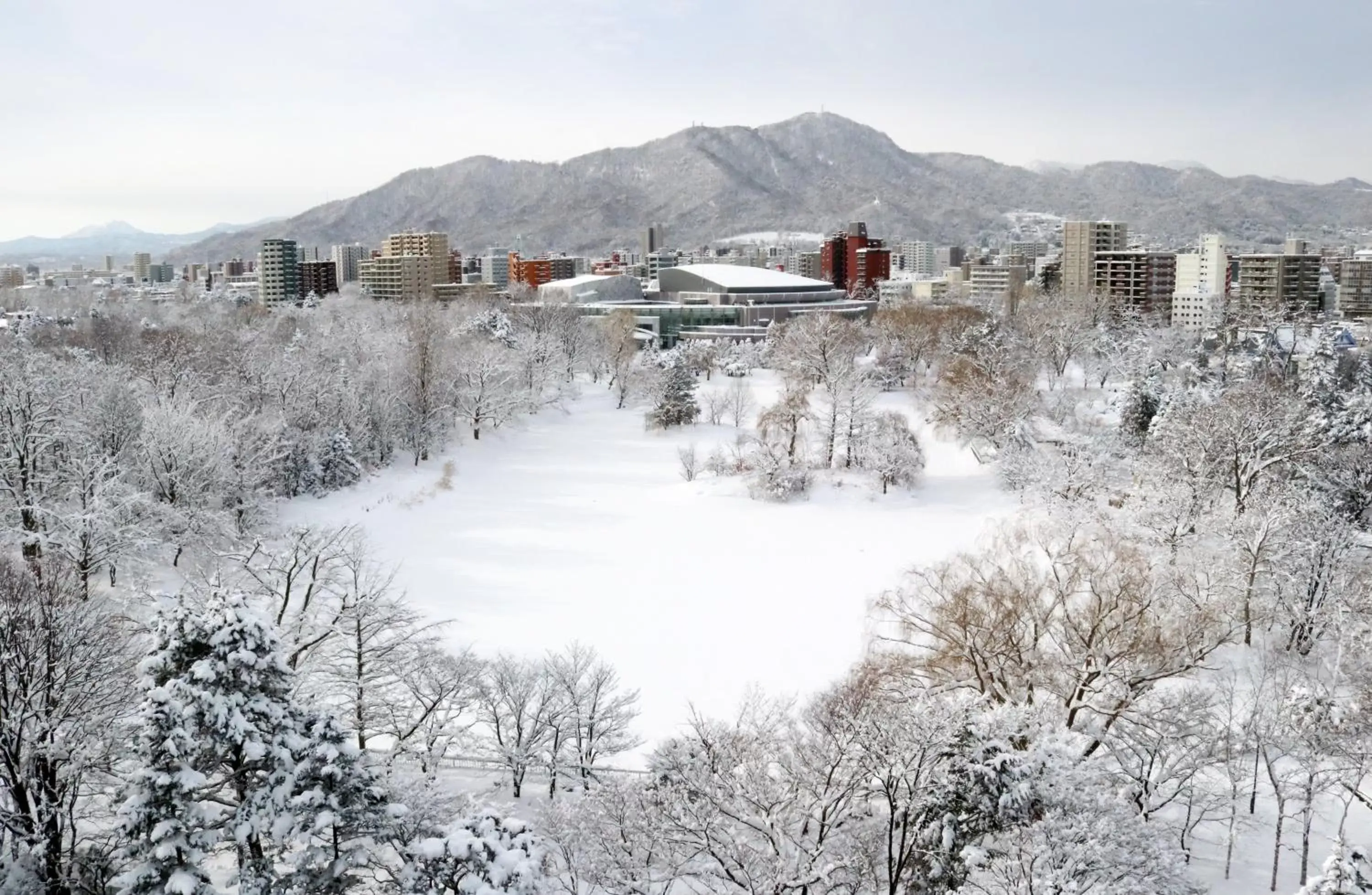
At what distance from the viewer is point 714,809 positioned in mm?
11914

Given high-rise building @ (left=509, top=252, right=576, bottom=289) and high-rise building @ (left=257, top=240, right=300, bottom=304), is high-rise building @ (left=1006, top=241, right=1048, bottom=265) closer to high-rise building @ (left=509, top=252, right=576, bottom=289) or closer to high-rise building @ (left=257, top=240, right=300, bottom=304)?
high-rise building @ (left=509, top=252, right=576, bottom=289)

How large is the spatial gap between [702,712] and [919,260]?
569 ft

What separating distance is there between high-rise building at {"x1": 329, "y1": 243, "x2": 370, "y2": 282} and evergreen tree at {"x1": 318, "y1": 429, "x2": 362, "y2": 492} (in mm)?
116099

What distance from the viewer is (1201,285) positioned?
8925 centimetres

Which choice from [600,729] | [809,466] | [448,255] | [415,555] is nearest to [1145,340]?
[809,466]

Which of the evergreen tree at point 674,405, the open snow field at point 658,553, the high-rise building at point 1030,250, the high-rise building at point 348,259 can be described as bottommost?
the open snow field at point 658,553

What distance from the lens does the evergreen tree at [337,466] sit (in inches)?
1368

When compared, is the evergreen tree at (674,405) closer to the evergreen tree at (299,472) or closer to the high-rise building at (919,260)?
the evergreen tree at (299,472)

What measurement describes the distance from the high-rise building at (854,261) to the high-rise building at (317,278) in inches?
2156

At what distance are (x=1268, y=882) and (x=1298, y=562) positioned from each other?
8.93 meters

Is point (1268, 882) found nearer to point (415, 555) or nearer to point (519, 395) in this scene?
point (415, 555)

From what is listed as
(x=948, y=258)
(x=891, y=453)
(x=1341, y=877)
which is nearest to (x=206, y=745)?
(x=1341, y=877)

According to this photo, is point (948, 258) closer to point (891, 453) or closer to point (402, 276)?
point (402, 276)

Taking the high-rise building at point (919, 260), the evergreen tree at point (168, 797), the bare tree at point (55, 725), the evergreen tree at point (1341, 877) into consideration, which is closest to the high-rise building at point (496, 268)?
the high-rise building at point (919, 260)
